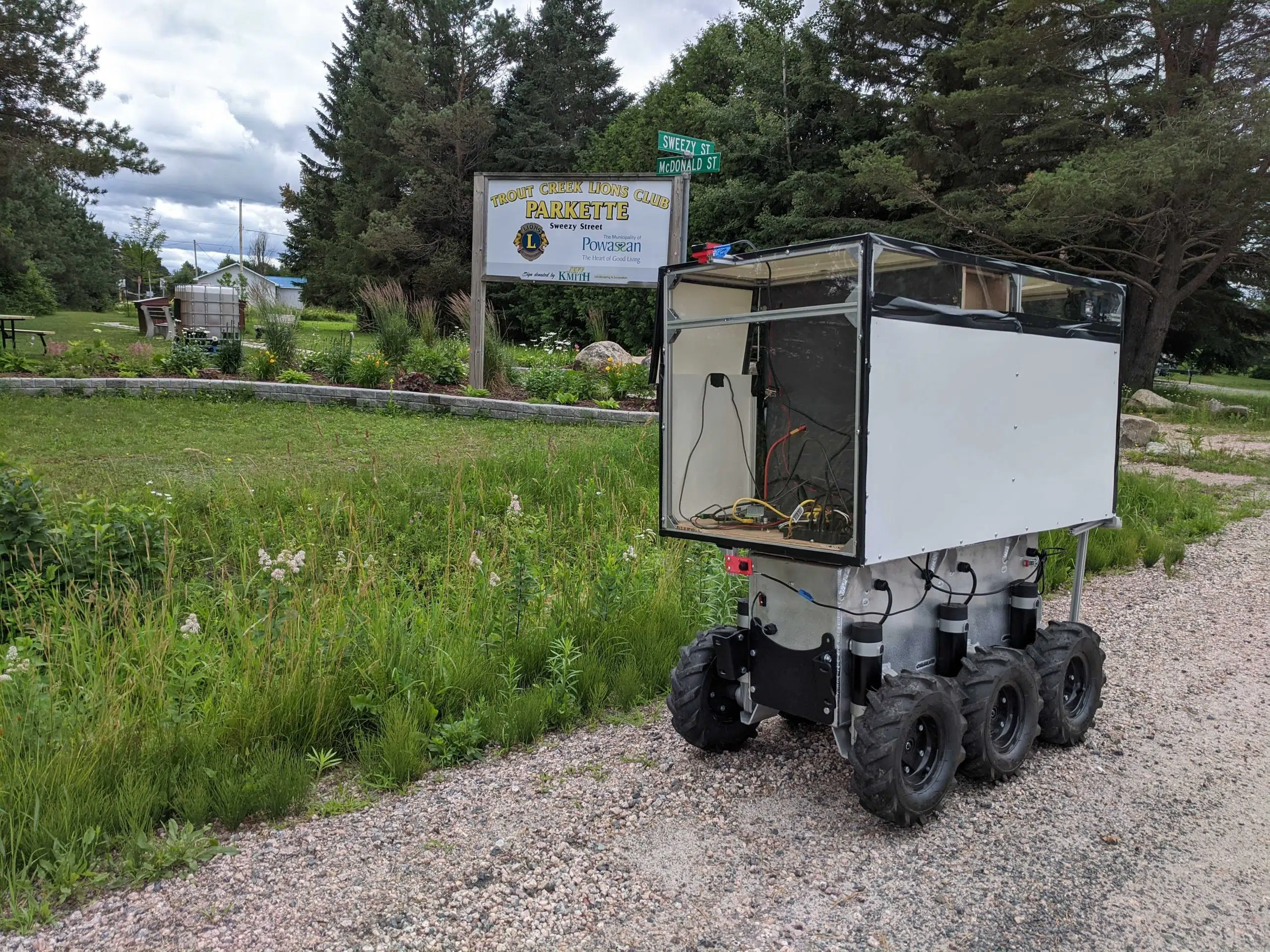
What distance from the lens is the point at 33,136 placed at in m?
17.1

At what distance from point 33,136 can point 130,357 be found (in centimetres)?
643

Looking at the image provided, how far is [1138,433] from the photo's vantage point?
14.1 metres

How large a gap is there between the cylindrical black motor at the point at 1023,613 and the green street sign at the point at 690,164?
4.97 meters

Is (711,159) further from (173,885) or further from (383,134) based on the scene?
(383,134)

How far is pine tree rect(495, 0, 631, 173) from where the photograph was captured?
120 feet

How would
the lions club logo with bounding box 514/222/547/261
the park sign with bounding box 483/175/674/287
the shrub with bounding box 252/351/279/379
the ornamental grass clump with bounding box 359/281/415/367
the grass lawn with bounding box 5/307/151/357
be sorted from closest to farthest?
the park sign with bounding box 483/175/674/287 → the lions club logo with bounding box 514/222/547/261 → the shrub with bounding box 252/351/279/379 → the ornamental grass clump with bounding box 359/281/415/367 → the grass lawn with bounding box 5/307/151/357

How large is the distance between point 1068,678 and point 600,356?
13335mm

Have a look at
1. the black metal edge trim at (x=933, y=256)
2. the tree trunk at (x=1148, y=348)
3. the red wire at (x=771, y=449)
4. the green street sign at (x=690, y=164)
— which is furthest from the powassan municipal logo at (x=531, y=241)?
the tree trunk at (x=1148, y=348)

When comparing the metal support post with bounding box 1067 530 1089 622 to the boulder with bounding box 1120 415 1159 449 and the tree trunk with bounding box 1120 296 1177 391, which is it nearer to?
the boulder with bounding box 1120 415 1159 449

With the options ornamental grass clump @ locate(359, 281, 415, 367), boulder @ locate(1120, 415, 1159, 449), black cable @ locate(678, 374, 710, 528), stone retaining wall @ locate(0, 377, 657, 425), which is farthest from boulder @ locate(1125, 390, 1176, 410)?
black cable @ locate(678, 374, 710, 528)

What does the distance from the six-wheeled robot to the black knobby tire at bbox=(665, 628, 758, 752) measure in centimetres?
1

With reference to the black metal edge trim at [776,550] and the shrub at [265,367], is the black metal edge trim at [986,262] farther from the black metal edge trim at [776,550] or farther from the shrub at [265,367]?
the shrub at [265,367]

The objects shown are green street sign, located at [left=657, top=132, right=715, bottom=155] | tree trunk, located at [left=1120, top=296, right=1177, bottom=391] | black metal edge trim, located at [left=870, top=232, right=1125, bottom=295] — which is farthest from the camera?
tree trunk, located at [left=1120, top=296, right=1177, bottom=391]

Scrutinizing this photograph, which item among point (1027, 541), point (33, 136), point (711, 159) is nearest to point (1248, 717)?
point (1027, 541)
